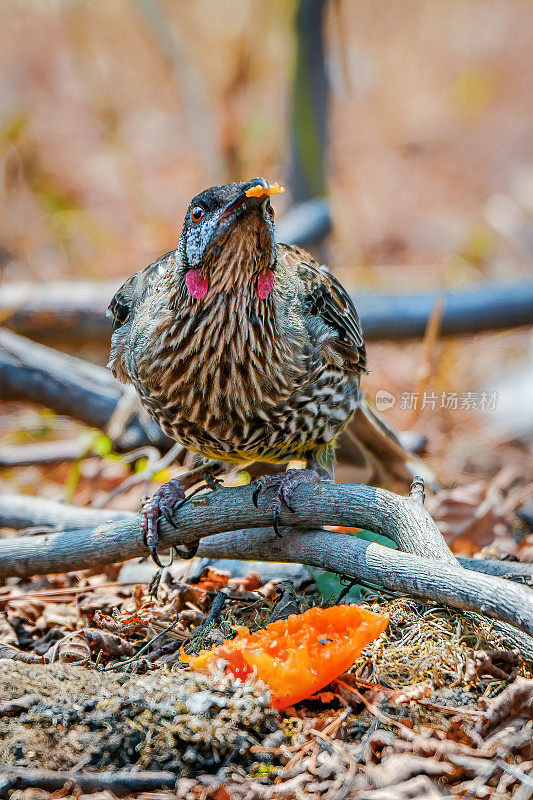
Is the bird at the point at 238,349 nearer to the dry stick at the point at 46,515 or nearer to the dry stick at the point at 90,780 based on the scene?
the dry stick at the point at 46,515

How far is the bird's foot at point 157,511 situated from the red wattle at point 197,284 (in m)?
0.87

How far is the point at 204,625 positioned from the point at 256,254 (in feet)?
4.83

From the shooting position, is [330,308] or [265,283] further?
[330,308]

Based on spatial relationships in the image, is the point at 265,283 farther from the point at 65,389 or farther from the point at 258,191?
the point at 65,389

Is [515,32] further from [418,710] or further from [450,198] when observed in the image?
[418,710]

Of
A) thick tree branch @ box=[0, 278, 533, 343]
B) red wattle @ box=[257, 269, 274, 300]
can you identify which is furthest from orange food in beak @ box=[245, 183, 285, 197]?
thick tree branch @ box=[0, 278, 533, 343]

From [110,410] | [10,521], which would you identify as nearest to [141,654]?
[10,521]

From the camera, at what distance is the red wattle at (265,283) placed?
Answer: 3.46 m

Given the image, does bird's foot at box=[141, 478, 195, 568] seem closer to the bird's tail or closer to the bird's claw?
the bird's claw

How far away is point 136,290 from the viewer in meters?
4.18

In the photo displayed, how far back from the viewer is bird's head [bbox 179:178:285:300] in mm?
3201

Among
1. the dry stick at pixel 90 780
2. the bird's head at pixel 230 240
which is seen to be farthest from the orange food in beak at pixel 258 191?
the dry stick at pixel 90 780

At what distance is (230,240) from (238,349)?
1.56 ft

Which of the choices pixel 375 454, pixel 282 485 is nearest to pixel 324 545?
pixel 282 485
